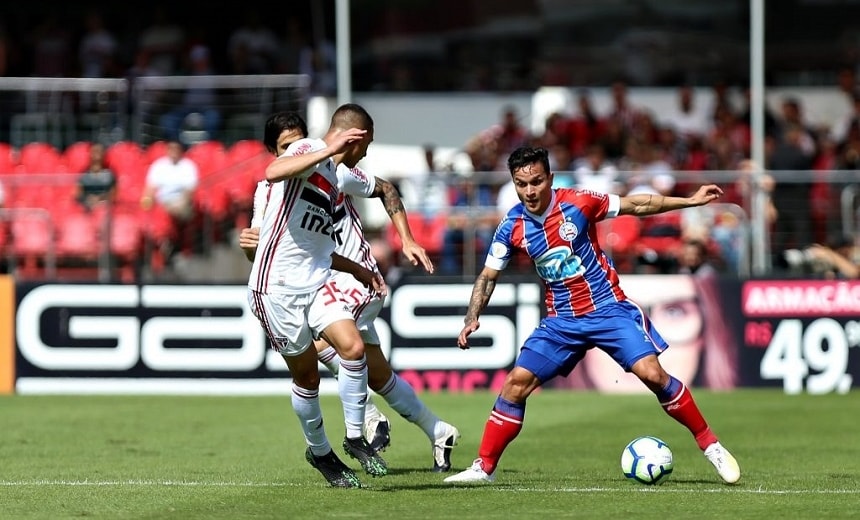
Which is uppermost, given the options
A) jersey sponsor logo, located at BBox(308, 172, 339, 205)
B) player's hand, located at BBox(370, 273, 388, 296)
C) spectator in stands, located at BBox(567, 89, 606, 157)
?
spectator in stands, located at BBox(567, 89, 606, 157)

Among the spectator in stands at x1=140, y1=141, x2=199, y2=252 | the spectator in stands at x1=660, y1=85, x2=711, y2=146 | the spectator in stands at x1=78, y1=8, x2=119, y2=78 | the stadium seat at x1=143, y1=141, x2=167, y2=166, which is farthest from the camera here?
the spectator in stands at x1=78, y1=8, x2=119, y2=78

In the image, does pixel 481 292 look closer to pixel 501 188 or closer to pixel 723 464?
pixel 723 464

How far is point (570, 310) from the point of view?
9578 millimetres

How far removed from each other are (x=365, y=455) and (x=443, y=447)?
995 mm

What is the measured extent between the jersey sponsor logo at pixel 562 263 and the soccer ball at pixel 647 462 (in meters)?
1.14

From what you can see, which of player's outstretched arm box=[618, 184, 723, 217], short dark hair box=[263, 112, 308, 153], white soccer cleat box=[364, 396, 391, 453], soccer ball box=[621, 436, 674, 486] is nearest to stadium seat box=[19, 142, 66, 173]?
white soccer cleat box=[364, 396, 391, 453]

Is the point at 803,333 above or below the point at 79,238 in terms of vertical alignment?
below

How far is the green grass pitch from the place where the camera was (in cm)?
838

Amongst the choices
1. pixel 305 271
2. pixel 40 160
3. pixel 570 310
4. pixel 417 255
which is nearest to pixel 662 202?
pixel 570 310

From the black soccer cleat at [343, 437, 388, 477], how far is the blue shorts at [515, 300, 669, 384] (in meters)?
1.10

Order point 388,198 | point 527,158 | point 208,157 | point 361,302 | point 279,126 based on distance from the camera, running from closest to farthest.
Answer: point 527,158, point 279,126, point 388,198, point 361,302, point 208,157

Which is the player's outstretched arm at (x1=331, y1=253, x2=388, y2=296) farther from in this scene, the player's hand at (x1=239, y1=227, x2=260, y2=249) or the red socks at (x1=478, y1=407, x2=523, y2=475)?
the red socks at (x1=478, y1=407, x2=523, y2=475)

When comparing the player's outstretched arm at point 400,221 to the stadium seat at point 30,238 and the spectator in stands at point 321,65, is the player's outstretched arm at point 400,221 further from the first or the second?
the spectator in stands at point 321,65

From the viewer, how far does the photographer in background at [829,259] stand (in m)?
18.3
